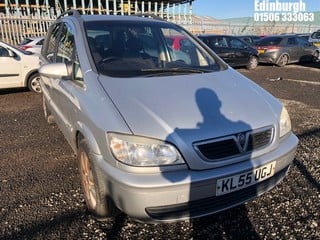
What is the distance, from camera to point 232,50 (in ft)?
42.5

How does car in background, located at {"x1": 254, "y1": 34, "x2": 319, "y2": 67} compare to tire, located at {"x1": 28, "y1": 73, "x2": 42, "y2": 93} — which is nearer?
tire, located at {"x1": 28, "y1": 73, "x2": 42, "y2": 93}

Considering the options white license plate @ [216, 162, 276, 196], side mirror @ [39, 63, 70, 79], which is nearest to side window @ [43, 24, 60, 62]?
side mirror @ [39, 63, 70, 79]

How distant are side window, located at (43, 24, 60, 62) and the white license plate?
2.79 meters

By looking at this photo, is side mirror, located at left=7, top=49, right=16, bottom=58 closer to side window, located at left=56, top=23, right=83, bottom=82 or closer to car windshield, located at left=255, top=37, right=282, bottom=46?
side window, located at left=56, top=23, right=83, bottom=82

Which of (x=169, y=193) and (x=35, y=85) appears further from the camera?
(x=35, y=85)

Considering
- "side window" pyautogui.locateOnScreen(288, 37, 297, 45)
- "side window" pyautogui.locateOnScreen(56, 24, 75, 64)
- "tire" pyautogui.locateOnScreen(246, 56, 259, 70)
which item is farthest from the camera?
"side window" pyautogui.locateOnScreen(288, 37, 297, 45)

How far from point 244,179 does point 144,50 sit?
177cm

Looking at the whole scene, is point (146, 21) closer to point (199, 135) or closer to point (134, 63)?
point (134, 63)

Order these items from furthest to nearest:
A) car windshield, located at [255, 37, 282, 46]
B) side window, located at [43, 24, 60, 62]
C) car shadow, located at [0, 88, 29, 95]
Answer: car windshield, located at [255, 37, 282, 46] → car shadow, located at [0, 88, 29, 95] → side window, located at [43, 24, 60, 62]

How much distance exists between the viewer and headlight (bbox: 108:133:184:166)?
218 cm

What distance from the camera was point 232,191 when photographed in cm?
236

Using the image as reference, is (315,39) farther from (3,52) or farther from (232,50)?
(3,52)

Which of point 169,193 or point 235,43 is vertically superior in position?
point 169,193

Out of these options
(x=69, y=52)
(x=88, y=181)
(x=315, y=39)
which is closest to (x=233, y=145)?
(x=88, y=181)
